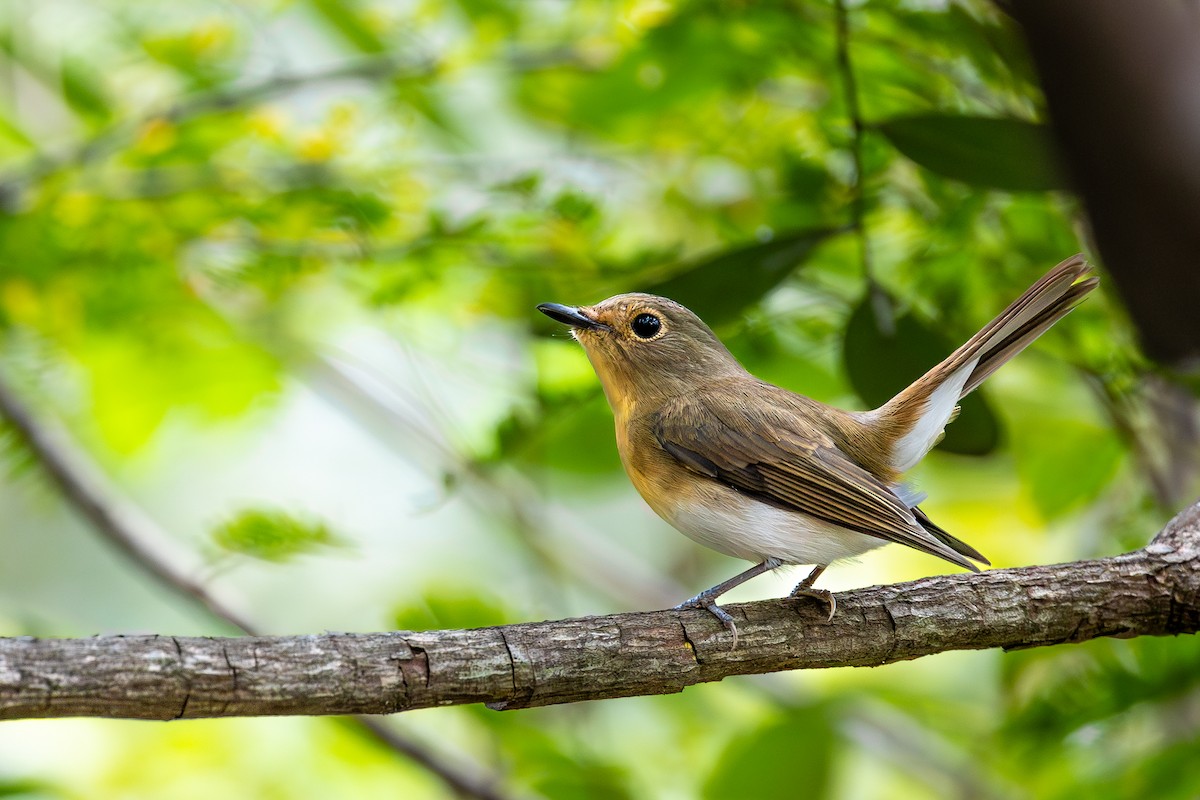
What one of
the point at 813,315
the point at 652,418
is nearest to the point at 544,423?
the point at 652,418

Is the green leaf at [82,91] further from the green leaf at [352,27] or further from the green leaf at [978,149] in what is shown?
the green leaf at [978,149]

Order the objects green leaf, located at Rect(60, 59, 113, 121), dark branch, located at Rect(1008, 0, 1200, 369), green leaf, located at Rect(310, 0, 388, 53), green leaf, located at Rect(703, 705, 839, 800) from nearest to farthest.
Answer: dark branch, located at Rect(1008, 0, 1200, 369), green leaf, located at Rect(703, 705, 839, 800), green leaf, located at Rect(310, 0, 388, 53), green leaf, located at Rect(60, 59, 113, 121)

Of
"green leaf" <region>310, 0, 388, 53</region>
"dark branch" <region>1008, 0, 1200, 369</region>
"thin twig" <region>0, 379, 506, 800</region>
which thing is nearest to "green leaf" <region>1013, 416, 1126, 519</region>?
"thin twig" <region>0, 379, 506, 800</region>

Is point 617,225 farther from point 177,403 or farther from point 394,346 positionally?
point 177,403

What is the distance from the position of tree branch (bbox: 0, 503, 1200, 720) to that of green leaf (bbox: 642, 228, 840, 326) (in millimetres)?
708

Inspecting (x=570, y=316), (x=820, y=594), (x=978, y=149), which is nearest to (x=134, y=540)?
(x=570, y=316)

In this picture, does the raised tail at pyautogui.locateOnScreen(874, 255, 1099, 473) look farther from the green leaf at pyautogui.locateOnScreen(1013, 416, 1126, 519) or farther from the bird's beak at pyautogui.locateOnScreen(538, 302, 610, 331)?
the green leaf at pyautogui.locateOnScreen(1013, 416, 1126, 519)

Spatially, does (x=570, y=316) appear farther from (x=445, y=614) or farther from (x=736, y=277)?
(x=445, y=614)

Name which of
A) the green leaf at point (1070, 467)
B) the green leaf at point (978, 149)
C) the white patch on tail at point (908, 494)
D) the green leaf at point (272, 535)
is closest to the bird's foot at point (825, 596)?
the white patch on tail at point (908, 494)

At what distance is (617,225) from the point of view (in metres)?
3.85

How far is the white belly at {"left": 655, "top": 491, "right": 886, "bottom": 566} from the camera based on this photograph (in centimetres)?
267

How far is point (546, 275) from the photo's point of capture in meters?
3.70

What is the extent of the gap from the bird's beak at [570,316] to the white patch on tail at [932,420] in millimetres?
830

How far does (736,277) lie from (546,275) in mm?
1187
